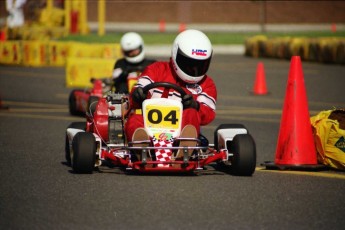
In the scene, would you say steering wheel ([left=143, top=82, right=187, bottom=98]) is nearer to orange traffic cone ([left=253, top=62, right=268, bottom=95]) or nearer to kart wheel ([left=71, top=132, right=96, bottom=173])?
kart wheel ([left=71, top=132, right=96, bottom=173])

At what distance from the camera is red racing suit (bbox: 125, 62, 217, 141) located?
31.0 ft

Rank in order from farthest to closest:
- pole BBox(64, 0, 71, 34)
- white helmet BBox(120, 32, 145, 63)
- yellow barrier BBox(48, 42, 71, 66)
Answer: pole BBox(64, 0, 71, 34) → yellow barrier BBox(48, 42, 71, 66) → white helmet BBox(120, 32, 145, 63)

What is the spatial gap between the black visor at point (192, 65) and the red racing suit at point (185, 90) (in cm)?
18

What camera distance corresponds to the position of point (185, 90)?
10047mm

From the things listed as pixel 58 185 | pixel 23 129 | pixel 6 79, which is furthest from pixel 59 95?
pixel 58 185

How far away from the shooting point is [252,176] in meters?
9.27

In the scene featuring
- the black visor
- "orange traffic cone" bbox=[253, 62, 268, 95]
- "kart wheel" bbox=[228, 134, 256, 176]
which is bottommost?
"orange traffic cone" bbox=[253, 62, 268, 95]

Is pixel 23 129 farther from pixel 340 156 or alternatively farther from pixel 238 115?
pixel 340 156

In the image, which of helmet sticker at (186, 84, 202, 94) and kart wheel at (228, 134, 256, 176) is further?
helmet sticker at (186, 84, 202, 94)

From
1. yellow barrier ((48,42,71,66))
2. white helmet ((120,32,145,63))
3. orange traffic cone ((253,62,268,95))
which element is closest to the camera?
white helmet ((120,32,145,63))

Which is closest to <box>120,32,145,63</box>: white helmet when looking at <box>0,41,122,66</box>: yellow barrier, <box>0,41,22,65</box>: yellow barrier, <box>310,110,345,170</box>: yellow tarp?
<box>310,110,345,170</box>: yellow tarp

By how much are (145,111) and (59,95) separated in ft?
33.6

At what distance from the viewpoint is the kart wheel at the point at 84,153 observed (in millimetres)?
8938

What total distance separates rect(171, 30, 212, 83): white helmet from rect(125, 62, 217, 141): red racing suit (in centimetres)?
10
